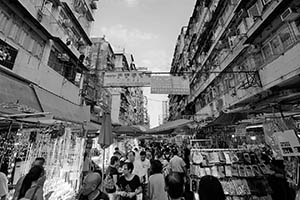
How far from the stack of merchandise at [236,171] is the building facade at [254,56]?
144cm

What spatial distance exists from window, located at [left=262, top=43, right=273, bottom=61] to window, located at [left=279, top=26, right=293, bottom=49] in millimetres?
781

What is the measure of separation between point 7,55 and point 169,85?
7602mm

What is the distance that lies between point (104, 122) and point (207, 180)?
4639 mm

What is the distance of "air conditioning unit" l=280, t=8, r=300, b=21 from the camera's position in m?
6.20

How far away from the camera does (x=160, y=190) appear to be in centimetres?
350

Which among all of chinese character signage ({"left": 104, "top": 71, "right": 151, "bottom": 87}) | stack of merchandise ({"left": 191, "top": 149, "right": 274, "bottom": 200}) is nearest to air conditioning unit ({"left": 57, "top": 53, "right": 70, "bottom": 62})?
chinese character signage ({"left": 104, "top": 71, "right": 151, "bottom": 87})

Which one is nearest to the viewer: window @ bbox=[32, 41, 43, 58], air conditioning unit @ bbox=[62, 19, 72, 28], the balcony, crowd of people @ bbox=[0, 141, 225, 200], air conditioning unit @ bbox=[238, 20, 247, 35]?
crowd of people @ bbox=[0, 141, 225, 200]

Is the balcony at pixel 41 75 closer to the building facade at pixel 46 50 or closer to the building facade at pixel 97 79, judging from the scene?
the building facade at pixel 46 50

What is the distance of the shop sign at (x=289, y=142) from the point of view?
298 centimetres

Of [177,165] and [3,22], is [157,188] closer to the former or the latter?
[177,165]

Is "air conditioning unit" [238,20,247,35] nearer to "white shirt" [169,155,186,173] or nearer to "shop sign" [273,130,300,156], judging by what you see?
"shop sign" [273,130,300,156]

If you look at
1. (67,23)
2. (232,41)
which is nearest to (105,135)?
(232,41)

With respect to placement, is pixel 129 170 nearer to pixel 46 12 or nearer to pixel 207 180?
pixel 207 180

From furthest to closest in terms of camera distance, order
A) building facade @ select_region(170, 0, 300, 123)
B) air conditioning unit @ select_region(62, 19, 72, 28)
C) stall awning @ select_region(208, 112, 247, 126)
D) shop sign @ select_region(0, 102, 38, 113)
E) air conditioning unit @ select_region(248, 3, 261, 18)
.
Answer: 1. air conditioning unit @ select_region(62, 19, 72, 28)
2. air conditioning unit @ select_region(248, 3, 261, 18)
3. stall awning @ select_region(208, 112, 247, 126)
4. building facade @ select_region(170, 0, 300, 123)
5. shop sign @ select_region(0, 102, 38, 113)
